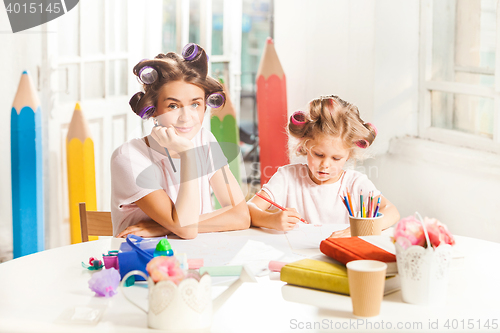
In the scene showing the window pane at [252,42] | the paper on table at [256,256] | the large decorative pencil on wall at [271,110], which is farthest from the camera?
the window pane at [252,42]

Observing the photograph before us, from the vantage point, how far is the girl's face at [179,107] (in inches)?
54.3

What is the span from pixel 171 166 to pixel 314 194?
0.43 meters

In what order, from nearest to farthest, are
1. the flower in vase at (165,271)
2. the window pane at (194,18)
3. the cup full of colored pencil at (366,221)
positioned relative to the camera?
1. the flower in vase at (165,271)
2. the cup full of colored pencil at (366,221)
3. the window pane at (194,18)

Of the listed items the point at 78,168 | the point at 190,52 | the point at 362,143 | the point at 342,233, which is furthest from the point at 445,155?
the point at 78,168

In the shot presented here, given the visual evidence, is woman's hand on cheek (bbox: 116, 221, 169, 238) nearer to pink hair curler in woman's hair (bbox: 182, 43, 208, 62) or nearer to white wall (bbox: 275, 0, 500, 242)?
pink hair curler in woman's hair (bbox: 182, 43, 208, 62)

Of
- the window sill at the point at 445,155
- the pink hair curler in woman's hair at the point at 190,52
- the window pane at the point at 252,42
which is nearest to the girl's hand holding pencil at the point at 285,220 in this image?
the pink hair curler in woman's hair at the point at 190,52

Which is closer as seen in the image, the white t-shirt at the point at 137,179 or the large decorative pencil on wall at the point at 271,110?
the white t-shirt at the point at 137,179

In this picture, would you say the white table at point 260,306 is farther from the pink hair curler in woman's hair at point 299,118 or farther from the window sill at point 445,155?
the window sill at point 445,155

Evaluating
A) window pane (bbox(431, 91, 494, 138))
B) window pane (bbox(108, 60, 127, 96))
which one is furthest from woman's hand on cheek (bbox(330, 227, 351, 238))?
window pane (bbox(108, 60, 127, 96))

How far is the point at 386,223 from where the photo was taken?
1.37 metres

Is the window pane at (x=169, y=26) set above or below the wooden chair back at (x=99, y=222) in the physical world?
above

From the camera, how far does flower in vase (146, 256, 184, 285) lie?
2.39ft

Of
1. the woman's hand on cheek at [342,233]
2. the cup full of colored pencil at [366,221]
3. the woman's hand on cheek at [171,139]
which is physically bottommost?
the woman's hand on cheek at [342,233]

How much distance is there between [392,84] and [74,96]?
4.66ft
